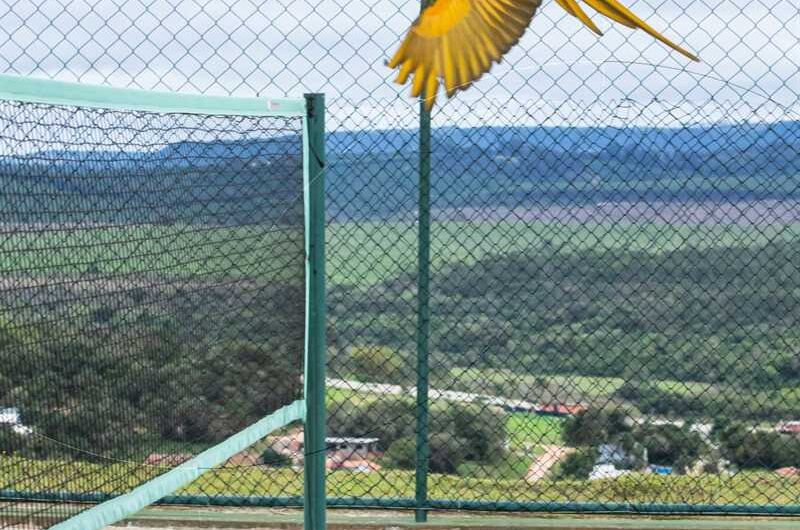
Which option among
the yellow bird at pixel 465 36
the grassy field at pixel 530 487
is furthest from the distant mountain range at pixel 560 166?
the yellow bird at pixel 465 36

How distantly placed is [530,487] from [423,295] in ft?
2.60

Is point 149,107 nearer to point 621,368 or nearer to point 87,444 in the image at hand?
point 87,444

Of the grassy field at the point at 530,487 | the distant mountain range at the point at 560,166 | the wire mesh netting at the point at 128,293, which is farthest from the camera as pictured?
the grassy field at the point at 530,487

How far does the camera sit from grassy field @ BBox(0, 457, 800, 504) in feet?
15.1

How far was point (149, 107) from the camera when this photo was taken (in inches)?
113

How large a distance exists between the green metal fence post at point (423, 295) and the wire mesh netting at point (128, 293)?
902mm

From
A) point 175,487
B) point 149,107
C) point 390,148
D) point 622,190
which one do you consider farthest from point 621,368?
point 149,107

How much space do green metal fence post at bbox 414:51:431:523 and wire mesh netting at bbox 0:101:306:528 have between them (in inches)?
35.5

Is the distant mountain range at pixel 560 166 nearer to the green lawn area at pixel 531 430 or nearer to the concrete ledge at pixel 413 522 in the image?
the green lawn area at pixel 531 430

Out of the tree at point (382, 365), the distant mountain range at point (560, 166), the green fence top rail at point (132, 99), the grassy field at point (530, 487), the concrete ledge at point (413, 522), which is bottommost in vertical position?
the concrete ledge at point (413, 522)

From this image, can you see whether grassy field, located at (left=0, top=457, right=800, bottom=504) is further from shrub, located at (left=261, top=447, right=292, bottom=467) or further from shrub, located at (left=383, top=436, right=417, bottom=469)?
shrub, located at (left=261, top=447, right=292, bottom=467)

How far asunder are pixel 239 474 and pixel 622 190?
1.62 m

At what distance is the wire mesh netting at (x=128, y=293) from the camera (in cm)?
258

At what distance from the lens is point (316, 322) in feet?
12.4
